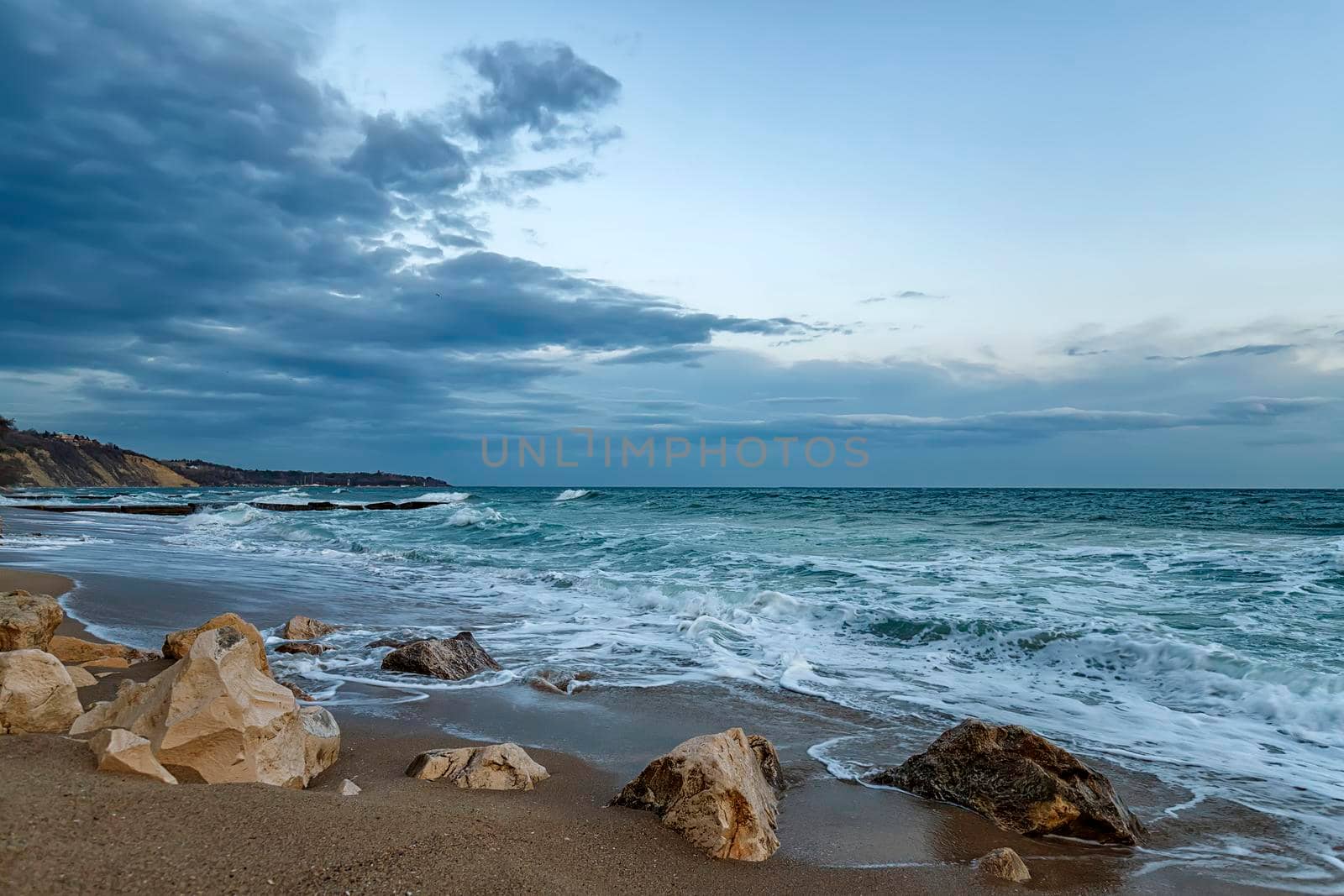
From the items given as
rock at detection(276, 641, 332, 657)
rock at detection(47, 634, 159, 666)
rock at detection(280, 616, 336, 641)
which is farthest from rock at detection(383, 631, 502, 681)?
rock at detection(47, 634, 159, 666)

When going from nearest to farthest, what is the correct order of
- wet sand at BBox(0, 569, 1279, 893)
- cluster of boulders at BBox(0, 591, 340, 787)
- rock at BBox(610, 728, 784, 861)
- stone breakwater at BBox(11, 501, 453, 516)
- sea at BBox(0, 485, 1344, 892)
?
wet sand at BBox(0, 569, 1279, 893), cluster of boulders at BBox(0, 591, 340, 787), rock at BBox(610, 728, 784, 861), sea at BBox(0, 485, 1344, 892), stone breakwater at BBox(11, 501, 453, 516)

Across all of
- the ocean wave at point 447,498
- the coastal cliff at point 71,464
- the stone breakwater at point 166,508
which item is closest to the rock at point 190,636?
the stone breakwater at point 166,508

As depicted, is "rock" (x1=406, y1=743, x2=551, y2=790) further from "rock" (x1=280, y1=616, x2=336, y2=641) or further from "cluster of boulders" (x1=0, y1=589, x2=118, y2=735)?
"rock" (x1=280, y1=616, x2=336, y2=641)

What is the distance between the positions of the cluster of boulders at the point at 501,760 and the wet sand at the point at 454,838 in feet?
0.33

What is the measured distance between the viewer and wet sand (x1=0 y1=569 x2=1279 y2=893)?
7.70ft

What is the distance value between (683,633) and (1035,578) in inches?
264

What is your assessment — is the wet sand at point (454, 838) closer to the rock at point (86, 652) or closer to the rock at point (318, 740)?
the rock at point (318, 740)

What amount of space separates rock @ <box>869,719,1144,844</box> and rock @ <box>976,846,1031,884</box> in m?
0.50

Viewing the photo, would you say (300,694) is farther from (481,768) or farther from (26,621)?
(481,768)

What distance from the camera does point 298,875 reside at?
241cm

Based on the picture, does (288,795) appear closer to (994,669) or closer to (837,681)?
(837,681)

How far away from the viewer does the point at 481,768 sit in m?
3.83

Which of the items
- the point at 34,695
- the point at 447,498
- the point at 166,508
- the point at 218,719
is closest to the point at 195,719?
the point at 218,719

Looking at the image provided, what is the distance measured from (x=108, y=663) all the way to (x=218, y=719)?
3.87 m
